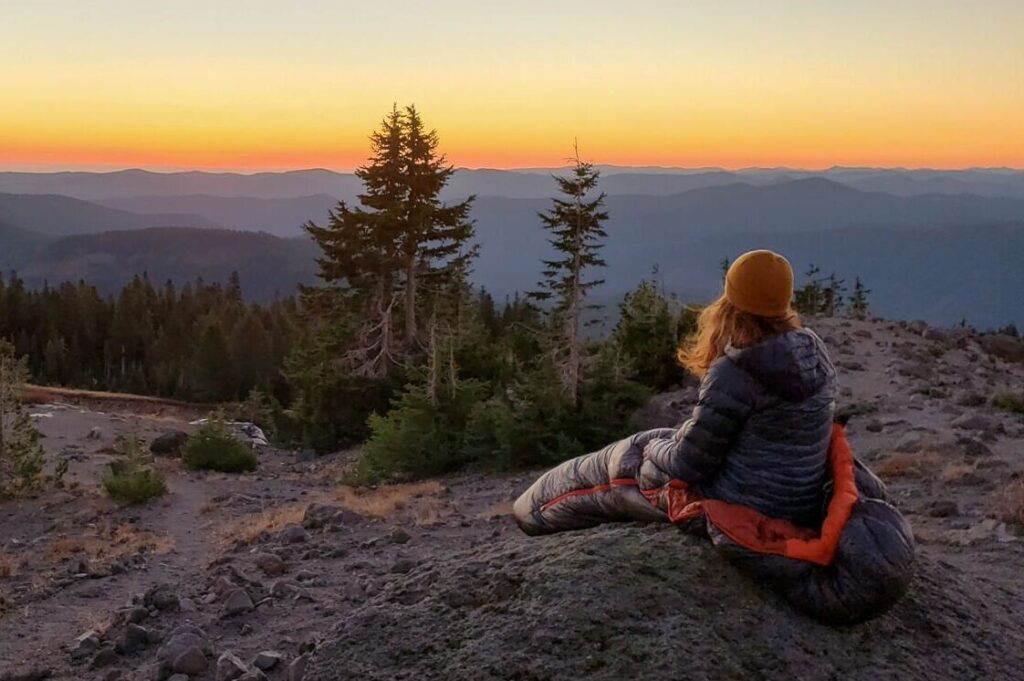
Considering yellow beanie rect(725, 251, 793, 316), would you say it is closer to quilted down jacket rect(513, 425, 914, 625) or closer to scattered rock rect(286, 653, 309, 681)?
quilted down jacket rect(513, 425, 914, 625)

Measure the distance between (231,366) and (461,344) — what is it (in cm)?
4434

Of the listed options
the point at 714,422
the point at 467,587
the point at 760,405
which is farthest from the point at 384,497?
the point at 760,405

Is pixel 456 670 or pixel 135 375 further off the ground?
pixel 456 670

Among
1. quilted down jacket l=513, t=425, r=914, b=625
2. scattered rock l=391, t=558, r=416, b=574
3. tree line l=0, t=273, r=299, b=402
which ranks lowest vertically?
tree line l=0, t=273, r=299, b=402

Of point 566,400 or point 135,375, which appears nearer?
point 566,400

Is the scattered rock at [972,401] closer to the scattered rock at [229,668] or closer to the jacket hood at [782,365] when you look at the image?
the jacket hood at [782,365]

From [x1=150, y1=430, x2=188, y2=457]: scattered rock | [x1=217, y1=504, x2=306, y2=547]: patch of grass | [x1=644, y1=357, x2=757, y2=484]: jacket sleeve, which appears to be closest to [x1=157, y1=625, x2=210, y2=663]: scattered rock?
[x1=644, y1=357, x2=757, y2=484]: jacket sleeve

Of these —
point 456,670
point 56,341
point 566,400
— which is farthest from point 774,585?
point 56,341

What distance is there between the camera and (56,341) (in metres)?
73.1

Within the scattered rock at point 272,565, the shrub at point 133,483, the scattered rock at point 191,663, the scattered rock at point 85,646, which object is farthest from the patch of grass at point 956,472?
the shrub at point 133,483

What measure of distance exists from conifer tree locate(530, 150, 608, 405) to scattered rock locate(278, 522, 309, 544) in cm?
738

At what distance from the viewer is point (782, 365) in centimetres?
434

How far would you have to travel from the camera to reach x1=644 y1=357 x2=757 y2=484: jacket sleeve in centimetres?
436

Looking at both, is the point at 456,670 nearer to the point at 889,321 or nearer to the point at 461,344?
the point at 461,344
